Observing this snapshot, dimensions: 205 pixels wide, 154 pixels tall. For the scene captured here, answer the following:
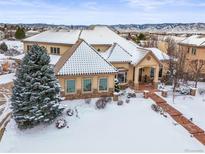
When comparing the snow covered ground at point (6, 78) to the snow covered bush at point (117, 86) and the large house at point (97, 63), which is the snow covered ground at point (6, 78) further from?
the snow covered bush at point (117, 86)

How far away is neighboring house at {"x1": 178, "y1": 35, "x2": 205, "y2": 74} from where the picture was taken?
36.1 metres

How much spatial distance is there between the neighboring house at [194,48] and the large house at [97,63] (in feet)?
19.4

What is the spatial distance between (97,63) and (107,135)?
28.3ft

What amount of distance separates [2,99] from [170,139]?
1881 centimetres

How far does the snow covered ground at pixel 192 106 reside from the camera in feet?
72.9

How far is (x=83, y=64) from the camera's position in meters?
25.0

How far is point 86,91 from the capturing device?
82.8 ft

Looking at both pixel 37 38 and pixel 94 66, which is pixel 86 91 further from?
pixel 37 38

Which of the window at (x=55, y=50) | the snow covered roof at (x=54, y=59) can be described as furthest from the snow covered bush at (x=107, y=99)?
the window at (x=55, y=50)

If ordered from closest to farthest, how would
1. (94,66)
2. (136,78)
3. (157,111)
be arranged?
(157,111) → (94,66) → (136,78)

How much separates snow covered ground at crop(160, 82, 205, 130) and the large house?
4.17 metres

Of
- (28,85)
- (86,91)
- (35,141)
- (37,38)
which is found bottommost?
(35,141)

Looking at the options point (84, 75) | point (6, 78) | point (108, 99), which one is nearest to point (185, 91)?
point (108, 99)

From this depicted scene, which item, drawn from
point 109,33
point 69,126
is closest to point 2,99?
point 69,126
